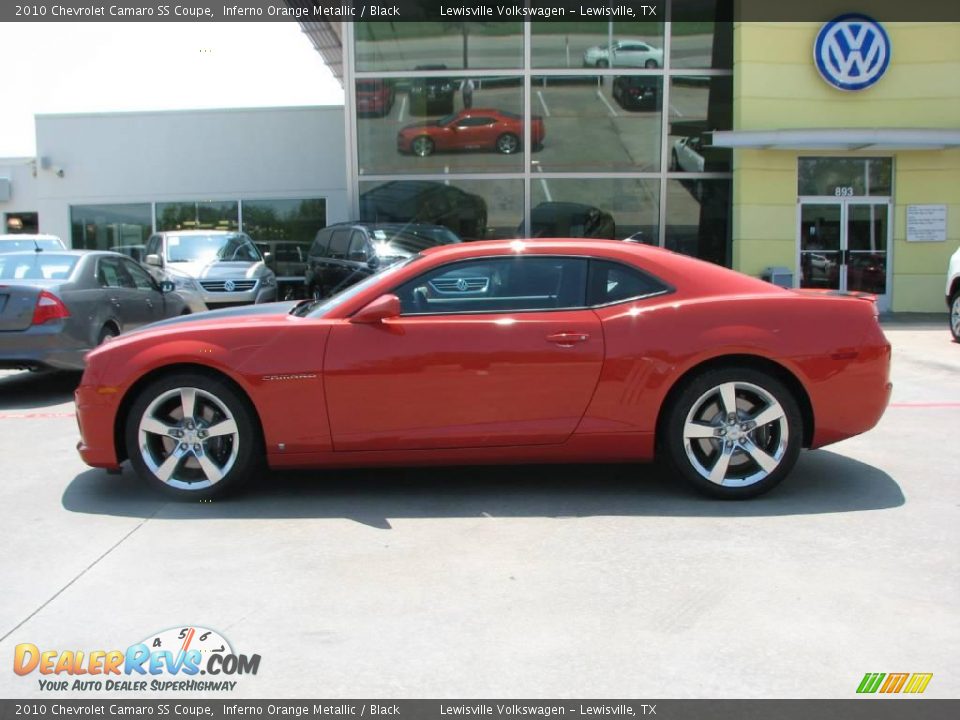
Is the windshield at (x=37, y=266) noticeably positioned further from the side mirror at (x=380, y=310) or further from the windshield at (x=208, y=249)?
the windshield at (x=208, y=249)

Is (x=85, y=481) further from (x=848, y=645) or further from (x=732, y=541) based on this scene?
(x=848, y=645)

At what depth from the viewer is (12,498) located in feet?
17.2

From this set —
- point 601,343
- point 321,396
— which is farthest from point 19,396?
point 601,343

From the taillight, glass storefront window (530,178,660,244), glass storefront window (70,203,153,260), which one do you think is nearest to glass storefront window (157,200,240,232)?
glass storefront window (70,203,153,260)

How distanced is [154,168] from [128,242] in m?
1.92

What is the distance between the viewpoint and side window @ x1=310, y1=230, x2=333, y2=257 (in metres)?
15.0

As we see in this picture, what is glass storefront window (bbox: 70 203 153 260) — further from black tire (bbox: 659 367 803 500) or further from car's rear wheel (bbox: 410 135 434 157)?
black tire (bbox: 659 367 803 500)

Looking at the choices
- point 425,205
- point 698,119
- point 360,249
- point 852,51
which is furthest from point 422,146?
point 852,51

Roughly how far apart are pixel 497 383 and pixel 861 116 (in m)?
14.7

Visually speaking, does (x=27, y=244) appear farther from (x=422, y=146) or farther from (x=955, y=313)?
(x=955, y=313)

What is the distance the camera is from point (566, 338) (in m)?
4.90

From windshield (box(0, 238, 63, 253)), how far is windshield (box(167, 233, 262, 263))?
6.07 ft

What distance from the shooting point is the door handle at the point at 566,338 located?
4.89 m

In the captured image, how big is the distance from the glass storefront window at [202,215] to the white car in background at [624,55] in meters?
9.25
